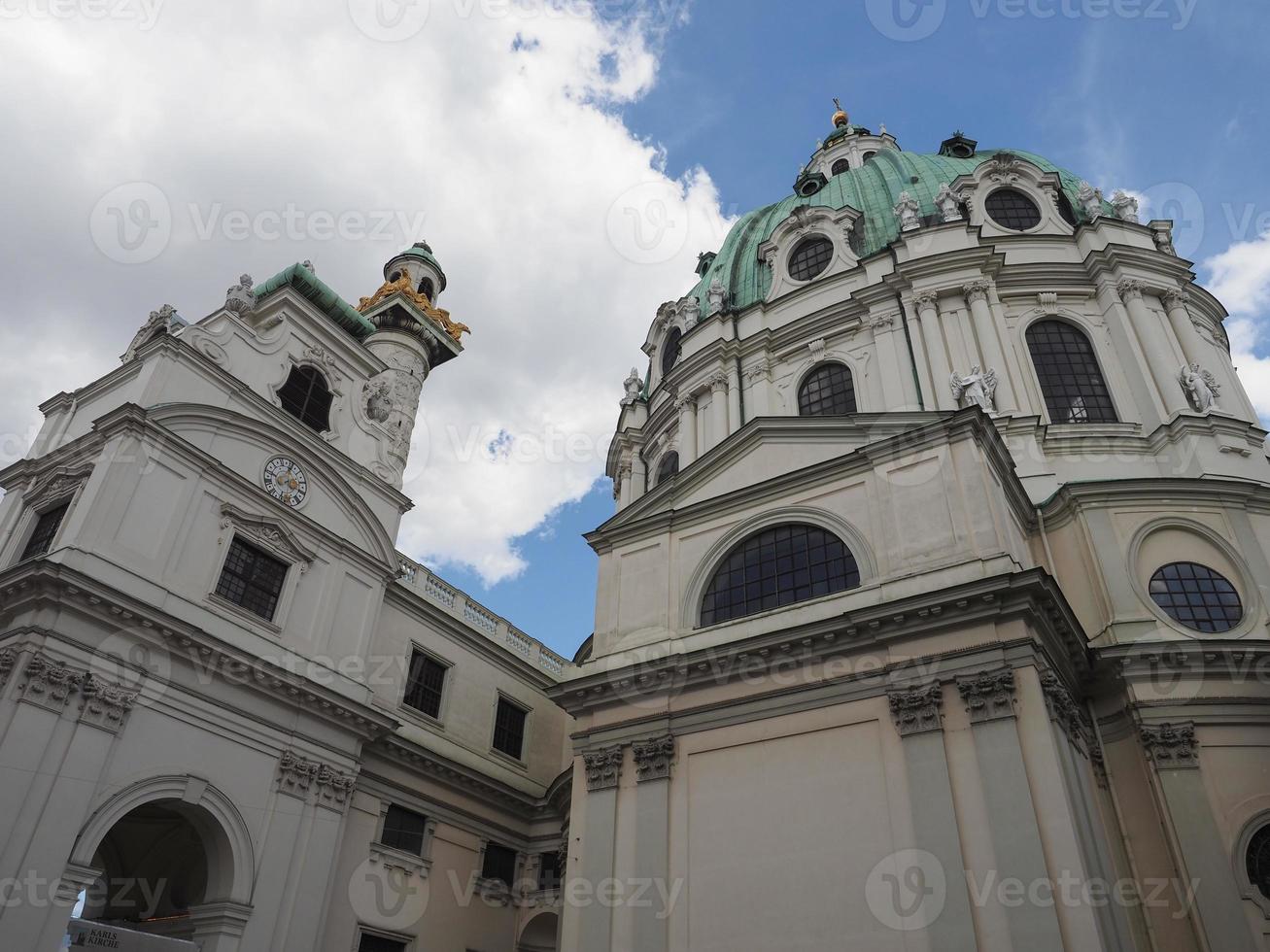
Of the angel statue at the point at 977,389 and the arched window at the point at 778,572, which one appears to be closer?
the arched window at the point at 778,572

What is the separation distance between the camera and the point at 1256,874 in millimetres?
15742

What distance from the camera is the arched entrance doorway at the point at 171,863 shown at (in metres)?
17.7

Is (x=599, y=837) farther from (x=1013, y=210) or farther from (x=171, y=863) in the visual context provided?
(x=1013, y=210)

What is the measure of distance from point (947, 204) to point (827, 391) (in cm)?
760

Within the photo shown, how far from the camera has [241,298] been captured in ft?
82.2

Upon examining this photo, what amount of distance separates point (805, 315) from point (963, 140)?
1267 centimetres

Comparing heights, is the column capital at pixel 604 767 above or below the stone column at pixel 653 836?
above

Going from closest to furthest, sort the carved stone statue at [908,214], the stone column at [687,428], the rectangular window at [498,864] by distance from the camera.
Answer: the rectangular window at [498,864]
the carved stone statue at [908,214]
the stone column at [687,428]

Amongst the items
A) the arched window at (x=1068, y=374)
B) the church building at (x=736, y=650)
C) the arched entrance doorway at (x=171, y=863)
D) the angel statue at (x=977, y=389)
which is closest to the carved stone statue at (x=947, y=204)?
the church building at (x=736, y=650)

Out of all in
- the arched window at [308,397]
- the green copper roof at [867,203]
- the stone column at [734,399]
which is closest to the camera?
the arched window at [308,397]

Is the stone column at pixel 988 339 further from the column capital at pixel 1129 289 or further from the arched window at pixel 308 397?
Result: the arched window at pixel 308 397

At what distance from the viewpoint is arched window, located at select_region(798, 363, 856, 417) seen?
27203mm

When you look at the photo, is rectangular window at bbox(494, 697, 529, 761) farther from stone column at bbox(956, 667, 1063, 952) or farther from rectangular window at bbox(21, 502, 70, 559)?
stone column at bbox(956, 667, 1063, 952)

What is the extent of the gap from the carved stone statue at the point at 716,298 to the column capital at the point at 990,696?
63.9 feet
